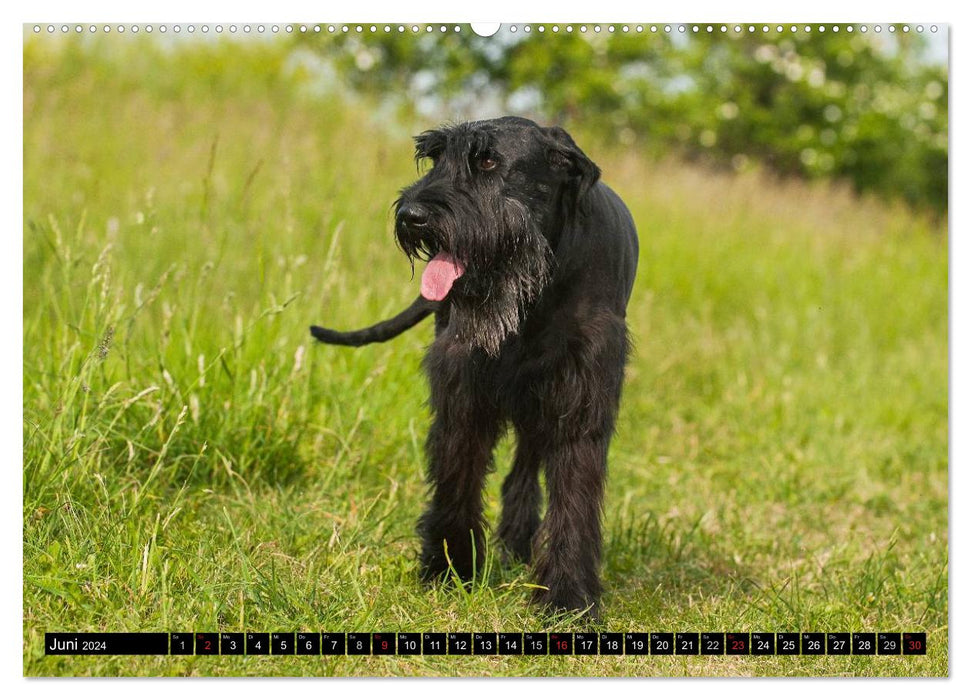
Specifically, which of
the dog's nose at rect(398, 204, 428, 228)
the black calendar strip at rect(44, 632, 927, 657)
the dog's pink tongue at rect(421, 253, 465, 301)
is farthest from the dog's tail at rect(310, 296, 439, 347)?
the black calendar strip at rect(44, 632, 927, 657)

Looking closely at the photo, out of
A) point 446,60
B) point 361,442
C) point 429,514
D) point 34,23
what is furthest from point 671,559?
point 34,23

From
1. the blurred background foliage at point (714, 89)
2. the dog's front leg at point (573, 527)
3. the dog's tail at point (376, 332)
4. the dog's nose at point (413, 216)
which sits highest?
the blurred background foliage at point (714, 89)

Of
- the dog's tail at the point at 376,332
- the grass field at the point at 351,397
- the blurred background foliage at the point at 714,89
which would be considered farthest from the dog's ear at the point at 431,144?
the grass field at the point at 351,397

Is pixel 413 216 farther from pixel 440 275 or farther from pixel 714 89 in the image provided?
pixel 714 89

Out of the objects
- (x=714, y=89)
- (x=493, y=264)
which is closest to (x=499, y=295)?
(x=493, y=264)

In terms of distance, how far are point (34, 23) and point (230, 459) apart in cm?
170

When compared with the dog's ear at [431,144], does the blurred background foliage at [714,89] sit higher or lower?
higher

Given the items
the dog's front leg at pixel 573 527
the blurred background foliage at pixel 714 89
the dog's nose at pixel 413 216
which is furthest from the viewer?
the blurred background foliage at pixel 714 89

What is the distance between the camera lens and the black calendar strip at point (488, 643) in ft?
9.93

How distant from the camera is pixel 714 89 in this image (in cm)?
563

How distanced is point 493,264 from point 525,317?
9.0 inches

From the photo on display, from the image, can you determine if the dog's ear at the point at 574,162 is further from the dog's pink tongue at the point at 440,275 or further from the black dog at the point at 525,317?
the dog's pink tongue at the point at 440,275

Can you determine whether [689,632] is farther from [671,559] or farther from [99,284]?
[99,284]

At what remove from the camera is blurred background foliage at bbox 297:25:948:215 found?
383cm
